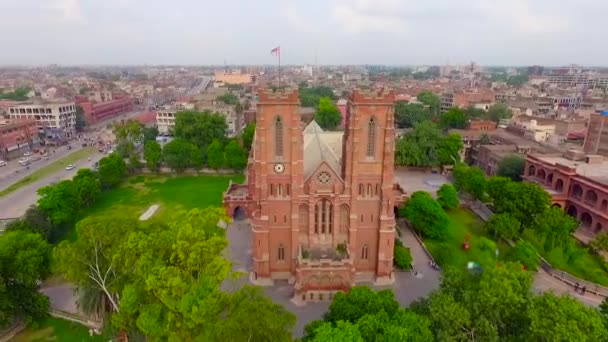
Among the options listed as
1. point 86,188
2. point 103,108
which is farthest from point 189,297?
point 103,108

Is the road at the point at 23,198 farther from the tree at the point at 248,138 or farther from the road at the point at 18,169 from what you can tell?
the tree at the point at 248,138

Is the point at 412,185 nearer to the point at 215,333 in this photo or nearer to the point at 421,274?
the point at 421,274

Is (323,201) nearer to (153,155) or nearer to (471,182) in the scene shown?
(471,182)

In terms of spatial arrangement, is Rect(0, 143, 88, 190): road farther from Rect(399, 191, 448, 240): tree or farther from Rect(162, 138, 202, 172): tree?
Rect(399, 191, 448, 240): tree

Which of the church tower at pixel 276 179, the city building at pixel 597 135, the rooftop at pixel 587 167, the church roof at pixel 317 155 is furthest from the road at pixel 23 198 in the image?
the city building at pixel 597 135

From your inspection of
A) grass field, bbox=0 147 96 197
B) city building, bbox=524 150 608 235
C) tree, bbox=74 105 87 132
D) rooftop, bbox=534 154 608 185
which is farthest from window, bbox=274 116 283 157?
tree, bbox=74 105 87 132

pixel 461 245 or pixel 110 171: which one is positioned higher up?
pixel 110 171
